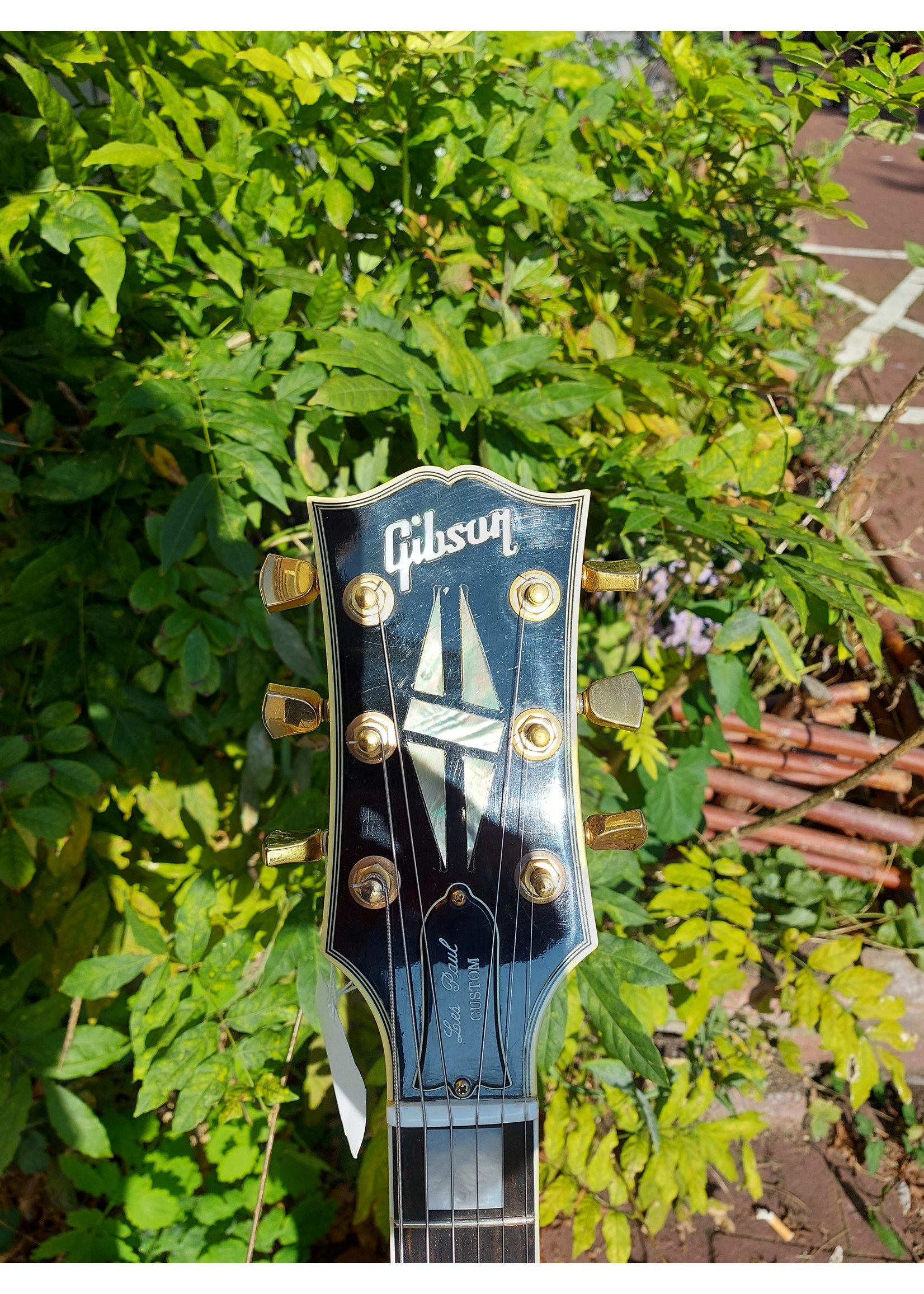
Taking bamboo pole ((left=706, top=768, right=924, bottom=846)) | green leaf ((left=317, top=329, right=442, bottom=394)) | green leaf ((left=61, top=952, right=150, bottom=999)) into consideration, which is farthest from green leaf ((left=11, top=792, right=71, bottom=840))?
bamboo pole ((left=706, top=768, right=924, bottom=846))

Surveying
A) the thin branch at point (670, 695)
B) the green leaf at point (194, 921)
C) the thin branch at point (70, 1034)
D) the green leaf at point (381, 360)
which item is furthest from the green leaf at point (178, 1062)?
the thin branch at point (670, 695)

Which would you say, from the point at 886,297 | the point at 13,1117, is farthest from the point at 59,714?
the point at 886,297

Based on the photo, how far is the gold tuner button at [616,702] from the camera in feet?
3.46

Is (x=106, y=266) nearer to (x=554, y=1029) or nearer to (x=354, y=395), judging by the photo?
(x=354, y=395)

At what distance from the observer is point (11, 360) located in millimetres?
1403

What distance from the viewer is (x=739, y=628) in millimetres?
1485

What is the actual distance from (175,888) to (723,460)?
1342 millimetres

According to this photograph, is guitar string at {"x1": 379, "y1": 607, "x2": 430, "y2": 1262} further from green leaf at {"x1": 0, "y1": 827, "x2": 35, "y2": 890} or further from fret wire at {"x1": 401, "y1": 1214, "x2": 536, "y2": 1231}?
green leaf at {"x1": 0, "y1": 827, "x2": 35, "y2": 890}

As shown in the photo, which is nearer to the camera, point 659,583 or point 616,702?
point 616,702

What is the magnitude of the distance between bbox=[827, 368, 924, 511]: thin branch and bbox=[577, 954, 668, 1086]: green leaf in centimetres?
110

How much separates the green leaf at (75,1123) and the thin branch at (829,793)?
5.30 ft

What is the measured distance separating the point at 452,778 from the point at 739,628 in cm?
68

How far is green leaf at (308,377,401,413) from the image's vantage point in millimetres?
1166
